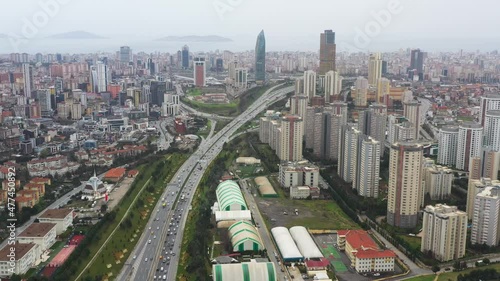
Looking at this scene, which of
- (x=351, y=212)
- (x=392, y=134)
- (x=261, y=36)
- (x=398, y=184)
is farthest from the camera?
(x=261, y=36)

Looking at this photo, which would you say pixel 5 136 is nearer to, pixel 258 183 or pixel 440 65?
pixel 258 183

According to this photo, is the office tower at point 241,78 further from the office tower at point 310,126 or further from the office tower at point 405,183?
the office tower at point 405,183

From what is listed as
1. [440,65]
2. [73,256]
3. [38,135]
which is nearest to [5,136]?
[38,135]

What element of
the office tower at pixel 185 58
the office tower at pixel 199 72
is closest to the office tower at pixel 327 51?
the office tower at pixel 199 72

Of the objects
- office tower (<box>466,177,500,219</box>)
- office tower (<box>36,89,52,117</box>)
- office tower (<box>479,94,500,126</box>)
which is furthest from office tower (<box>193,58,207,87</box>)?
office tower (<box>466,177,500,219</box>)

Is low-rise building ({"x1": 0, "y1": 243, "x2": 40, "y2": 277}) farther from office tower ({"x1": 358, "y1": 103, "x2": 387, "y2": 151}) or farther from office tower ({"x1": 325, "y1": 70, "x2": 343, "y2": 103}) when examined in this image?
office tower ({"x1": 325, "y1": 70, "x2": 343, "y2": 103})

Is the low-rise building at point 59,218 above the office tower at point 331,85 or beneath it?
beneath

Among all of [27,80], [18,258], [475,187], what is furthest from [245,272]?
[27,80]
